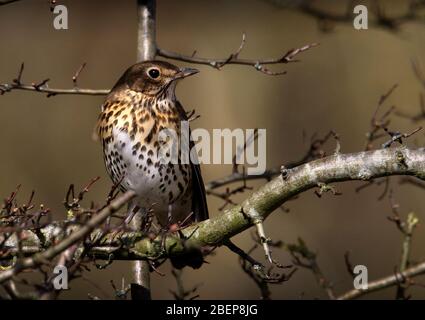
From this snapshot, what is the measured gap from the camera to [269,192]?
3.68 meters

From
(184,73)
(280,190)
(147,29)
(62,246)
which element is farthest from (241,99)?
(62,246)

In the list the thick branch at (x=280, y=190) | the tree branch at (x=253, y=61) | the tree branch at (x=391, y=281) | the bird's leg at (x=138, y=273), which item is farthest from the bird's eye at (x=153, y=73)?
the tree branch at (x=391, y=281)

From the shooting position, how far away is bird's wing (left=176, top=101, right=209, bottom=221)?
527 centimetres

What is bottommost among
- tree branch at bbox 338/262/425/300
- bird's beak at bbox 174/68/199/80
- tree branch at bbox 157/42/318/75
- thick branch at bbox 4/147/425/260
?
tree branch at bbox 338/262/425/300

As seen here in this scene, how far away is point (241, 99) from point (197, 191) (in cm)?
396

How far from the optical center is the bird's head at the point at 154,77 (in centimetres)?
518

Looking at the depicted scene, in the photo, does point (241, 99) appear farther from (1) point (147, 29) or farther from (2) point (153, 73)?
(1) point (147, 29)

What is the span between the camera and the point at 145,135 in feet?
16.4

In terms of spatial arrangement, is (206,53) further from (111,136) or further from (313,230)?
(111,136)

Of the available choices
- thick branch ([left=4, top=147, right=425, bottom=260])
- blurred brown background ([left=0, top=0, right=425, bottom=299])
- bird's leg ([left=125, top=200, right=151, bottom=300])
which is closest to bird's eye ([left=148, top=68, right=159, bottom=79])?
bird's leg ([left=125, top=200, right=151, bottom=300])

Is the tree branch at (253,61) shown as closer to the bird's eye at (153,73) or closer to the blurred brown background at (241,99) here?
the bird's eye at (153,73)

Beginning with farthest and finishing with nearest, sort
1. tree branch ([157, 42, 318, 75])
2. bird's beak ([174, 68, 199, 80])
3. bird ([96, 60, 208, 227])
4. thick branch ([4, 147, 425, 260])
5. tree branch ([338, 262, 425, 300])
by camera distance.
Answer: bird's beak ([174, 68, 199, 80]) → bird ([96, 60, 208, 227]) → tree branch ([157, 42, 318, 75]) → tree branch ([338, 262, 425, 300]) → thick branch ([4, 147, 425, 260])

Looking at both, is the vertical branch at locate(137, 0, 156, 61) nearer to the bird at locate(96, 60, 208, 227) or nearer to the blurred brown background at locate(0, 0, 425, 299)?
the bird at locate(96, 60, 208, 227)
